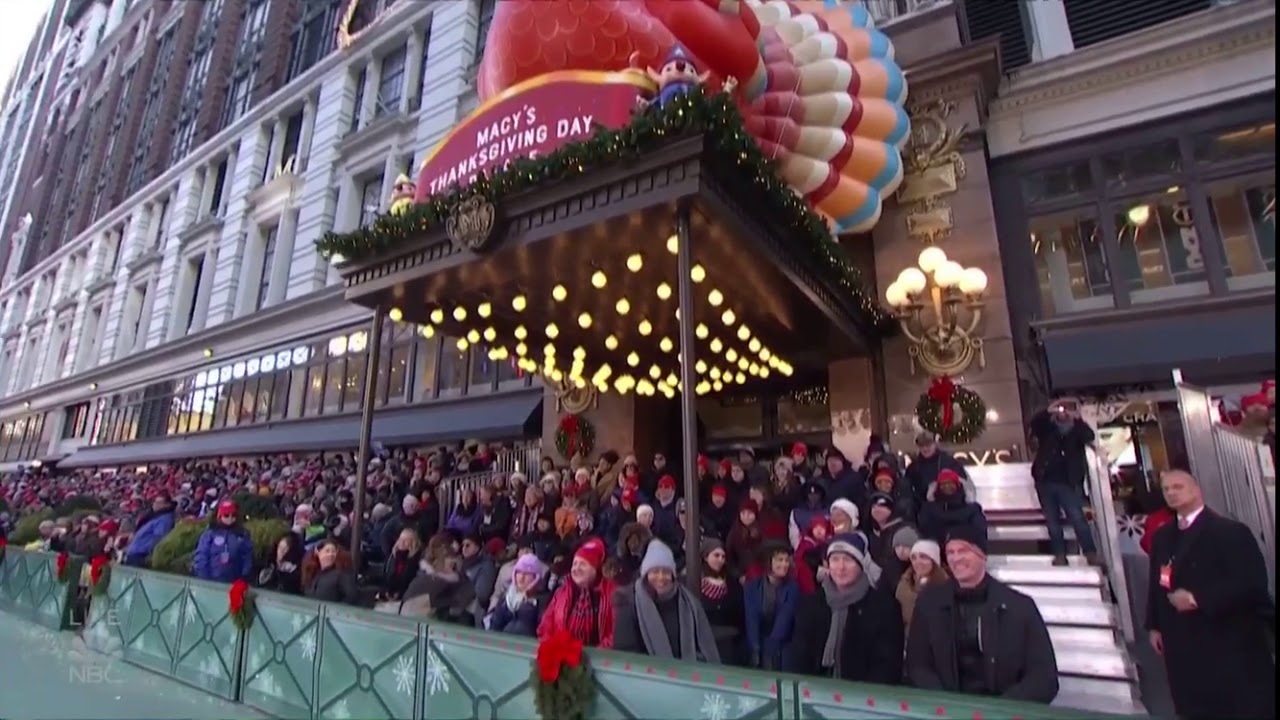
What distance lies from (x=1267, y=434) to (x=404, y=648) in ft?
20.0

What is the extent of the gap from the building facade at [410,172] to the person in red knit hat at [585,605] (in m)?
6.11

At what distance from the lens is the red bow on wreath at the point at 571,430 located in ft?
42.1

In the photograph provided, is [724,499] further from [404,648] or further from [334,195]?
[334,195]

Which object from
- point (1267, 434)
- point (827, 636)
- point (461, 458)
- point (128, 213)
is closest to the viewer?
point (1267, 434)

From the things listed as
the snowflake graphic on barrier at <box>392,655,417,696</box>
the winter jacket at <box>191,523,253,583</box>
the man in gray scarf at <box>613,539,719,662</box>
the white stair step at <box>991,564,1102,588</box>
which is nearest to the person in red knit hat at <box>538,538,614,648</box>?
the man in gray scarf at <box>613,539,719,662</box>

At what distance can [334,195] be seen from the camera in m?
21.7

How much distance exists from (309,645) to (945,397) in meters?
8.98

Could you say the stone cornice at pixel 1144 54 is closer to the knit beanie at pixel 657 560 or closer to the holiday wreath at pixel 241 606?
the knit beanie at pixel 657 560

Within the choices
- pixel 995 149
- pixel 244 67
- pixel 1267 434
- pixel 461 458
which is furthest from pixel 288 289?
pixel 1267 434

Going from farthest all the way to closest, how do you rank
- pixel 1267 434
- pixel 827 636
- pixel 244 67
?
pixel 244 67
pixel 827 636
pixel 1267 434

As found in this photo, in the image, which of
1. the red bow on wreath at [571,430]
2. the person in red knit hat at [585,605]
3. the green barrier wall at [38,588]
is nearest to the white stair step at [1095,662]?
the person in red knit hat at [585,605]

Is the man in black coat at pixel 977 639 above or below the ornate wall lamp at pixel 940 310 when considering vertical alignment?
below

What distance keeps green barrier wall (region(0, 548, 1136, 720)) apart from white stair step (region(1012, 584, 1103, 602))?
140 inches

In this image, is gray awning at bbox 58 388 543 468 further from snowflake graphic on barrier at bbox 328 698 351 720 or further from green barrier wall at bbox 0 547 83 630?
snowflake graphic on barrier at bbox 328 698 351 720
